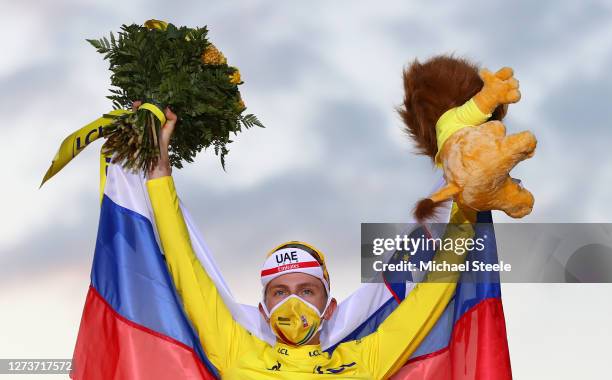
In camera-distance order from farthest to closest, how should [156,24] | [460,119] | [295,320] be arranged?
1. [156,24]
2. [295,320]
3. [460,119]

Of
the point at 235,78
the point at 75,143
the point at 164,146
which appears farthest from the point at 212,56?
the point at 75,143

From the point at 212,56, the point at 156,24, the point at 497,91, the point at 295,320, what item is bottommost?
the point at 295,320

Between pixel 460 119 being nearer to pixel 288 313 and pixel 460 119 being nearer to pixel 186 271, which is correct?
pixel 288 313

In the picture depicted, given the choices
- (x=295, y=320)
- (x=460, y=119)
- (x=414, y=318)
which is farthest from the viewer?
(x=414, y=318)

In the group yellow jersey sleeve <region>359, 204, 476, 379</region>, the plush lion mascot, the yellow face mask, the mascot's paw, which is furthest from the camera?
yellow jersey sleeve <region>359, 204, 476, 379</region>

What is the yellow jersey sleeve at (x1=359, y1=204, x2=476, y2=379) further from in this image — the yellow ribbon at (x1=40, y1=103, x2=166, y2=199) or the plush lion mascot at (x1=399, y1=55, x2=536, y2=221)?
the yellow ribbon at (x1=40, y1=103, x2=166, y2=199)

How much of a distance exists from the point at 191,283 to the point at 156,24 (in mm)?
1747

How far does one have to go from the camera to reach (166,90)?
→ 6.29m

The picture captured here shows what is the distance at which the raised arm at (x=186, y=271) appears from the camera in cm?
623

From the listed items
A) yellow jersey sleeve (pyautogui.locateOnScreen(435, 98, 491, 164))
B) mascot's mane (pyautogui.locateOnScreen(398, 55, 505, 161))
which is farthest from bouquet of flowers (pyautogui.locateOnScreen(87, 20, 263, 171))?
yellow jersey sleeve (pyautogui.locateOnScreen(435, 98, 491, 164))

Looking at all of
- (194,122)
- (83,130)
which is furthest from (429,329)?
(83,130)

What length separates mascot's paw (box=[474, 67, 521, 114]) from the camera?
5781mm

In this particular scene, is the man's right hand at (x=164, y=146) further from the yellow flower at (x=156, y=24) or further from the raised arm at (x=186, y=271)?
the yellow flower at (x=156, y=24)

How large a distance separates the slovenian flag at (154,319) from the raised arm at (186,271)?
10.5 inches
